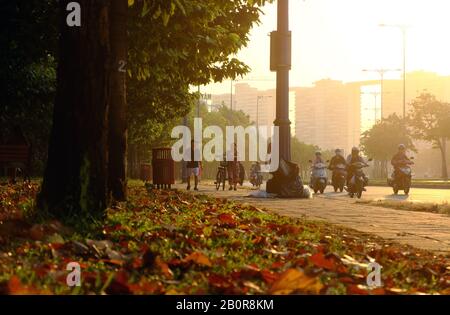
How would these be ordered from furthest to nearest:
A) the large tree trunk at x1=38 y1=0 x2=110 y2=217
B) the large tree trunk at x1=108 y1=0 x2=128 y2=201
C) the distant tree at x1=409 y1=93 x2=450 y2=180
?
1. the distant tree at x1=409 y1=93 x2=450 y2=180
2. the large tree trunk at x1=108 y1=0 x2=128 y2=201
3. the large tree trunk at x1=38 y1=0 x2=110 y2=217

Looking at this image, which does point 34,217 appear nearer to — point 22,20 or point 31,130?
point 22,20

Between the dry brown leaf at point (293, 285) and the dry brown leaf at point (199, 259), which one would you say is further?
the dry brown leaf at point (199, 259)

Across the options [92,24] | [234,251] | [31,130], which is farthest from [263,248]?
[31,130]

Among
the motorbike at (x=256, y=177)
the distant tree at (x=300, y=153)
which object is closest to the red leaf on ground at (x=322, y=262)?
the motorbike at (x=256, y=177)

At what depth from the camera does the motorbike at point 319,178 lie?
2358cm

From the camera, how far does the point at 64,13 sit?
7.02 metres

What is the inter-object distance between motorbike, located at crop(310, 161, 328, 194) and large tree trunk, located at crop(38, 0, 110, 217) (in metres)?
16.9

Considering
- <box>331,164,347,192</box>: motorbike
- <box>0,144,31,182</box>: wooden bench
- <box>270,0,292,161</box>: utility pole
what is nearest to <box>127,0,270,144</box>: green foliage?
<box>270,0,292,161</box>: utility pole

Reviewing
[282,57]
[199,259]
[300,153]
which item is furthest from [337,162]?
[300,153]

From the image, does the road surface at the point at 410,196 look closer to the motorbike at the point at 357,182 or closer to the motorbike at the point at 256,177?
the motorbike at the point at 357,182

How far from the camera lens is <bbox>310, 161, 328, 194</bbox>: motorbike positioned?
77.4 ft

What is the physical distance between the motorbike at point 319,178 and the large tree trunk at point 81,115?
1690 centimetres

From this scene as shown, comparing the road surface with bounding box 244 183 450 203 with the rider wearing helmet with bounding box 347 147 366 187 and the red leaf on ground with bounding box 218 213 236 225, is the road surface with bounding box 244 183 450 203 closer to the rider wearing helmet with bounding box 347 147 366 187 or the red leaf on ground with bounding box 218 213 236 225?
the rider wearing helmet with bounding box 347 147 366 187

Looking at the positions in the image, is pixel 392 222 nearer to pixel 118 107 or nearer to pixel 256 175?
pixel 118 107
